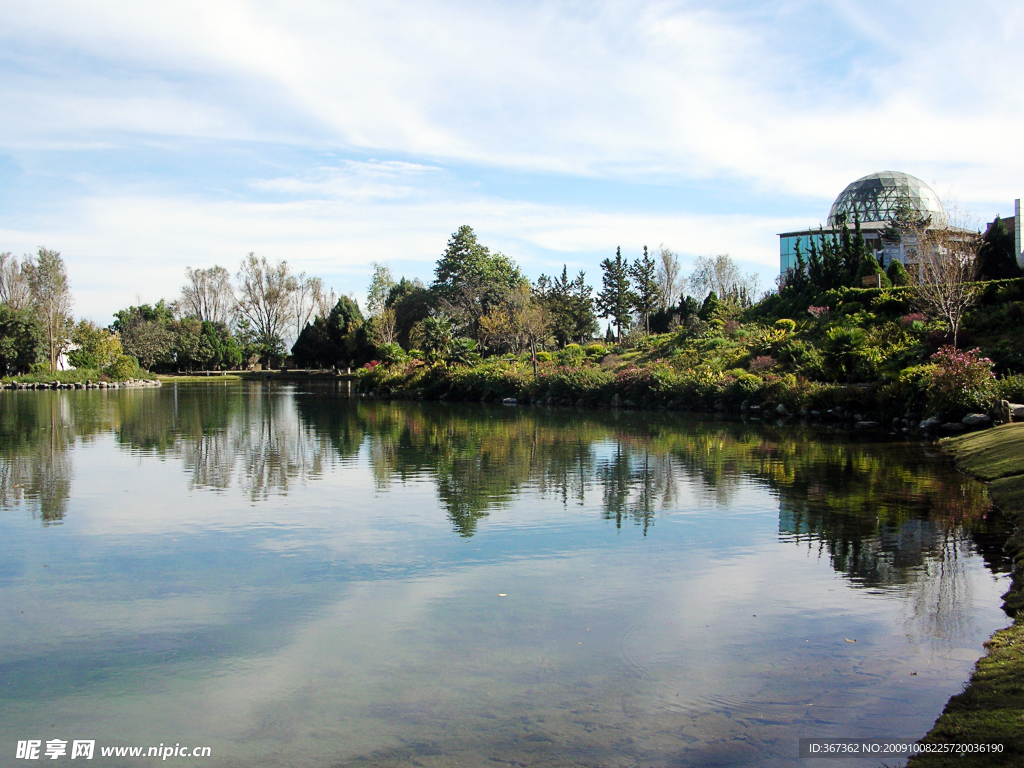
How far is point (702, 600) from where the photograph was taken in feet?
25.1

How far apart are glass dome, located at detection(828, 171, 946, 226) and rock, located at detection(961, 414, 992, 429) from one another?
39849 millimetres

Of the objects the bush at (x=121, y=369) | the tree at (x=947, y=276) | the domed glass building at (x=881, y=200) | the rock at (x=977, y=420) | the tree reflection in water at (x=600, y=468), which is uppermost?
the domed glass building at (x=881, y=200)

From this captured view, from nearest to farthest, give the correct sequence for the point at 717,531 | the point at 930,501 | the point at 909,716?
the point at 909,716 → the point at 717,531 → the point at 930,501

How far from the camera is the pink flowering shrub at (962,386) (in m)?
20.0

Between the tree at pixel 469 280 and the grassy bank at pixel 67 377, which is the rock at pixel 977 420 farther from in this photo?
the grassy bank at pixel 67 377

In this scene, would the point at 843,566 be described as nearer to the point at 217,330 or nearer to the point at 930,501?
the point at 930,501

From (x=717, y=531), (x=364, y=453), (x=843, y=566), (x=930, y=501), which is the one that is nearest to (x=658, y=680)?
(x=843, y=566)

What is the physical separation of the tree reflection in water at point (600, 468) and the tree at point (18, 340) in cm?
3061

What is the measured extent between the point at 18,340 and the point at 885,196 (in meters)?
62.8

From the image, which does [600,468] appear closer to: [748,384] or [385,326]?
[748,384]

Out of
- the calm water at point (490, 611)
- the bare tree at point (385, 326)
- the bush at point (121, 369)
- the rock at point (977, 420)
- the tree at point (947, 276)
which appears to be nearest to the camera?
the calm water at point (490, 611)

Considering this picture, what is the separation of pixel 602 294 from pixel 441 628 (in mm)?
56103

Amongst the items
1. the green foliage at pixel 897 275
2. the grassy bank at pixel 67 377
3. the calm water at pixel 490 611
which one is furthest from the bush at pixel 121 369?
the green foliage at pixel 897 275

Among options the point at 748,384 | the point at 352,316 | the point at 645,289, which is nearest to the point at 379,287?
the point at 352,316
